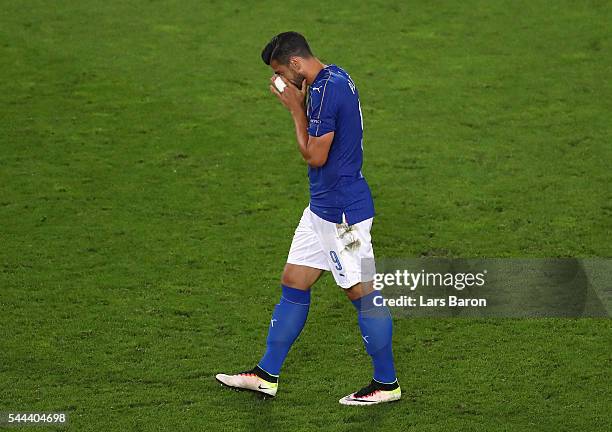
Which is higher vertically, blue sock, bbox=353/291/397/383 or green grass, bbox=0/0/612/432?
green grass, bbox=0/0/612/432

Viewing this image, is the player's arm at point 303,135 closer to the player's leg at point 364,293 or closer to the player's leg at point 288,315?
the player's leg at point 364,293

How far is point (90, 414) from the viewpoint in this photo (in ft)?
20.6

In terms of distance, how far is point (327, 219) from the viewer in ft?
20.7

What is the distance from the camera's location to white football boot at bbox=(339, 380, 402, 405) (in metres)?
6.39

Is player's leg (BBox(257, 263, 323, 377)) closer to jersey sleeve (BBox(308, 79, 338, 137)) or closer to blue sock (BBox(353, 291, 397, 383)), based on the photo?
blue sock (BBox(353, 291, 397, 383))

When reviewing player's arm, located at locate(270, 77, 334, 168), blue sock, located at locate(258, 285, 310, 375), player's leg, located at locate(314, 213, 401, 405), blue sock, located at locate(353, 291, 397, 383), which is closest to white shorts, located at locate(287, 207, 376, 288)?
player's leg, located at locate(314, 213, 401, 405)

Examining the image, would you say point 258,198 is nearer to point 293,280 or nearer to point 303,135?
point 293,280

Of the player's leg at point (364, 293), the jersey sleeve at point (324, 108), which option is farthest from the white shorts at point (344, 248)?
the jersey sleeve at point (324, 108)

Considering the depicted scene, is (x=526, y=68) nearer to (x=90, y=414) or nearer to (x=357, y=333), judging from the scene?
(x=357, y=333)

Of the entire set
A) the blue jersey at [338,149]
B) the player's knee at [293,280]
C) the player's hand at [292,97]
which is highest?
the player's hand at [292,97]

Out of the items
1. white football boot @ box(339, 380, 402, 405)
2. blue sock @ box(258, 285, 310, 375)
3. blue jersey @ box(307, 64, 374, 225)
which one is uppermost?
blue jersey @ box(307, 64, 374, 225)

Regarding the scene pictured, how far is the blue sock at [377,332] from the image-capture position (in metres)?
6.33

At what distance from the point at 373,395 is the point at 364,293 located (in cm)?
53

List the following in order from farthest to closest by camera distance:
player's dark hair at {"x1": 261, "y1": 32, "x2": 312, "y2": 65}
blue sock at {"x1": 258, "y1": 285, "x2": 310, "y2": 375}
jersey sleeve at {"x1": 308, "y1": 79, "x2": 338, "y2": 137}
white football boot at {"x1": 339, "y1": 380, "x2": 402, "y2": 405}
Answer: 1. blue sock at {"x1": 258, "y1": 285, "x2": 310, "y2": 375}
2. white football boot at {"x1": 339, "y1": 380, "x2": 402, "y2": 405}
3. player's dark hair at {"x1": 261, "y1": 32, "x2": 312, "y2": 65}
4. jersey sleeve at {"x1": 308, "y1": 79, "x2": 338, "y2": 137}
